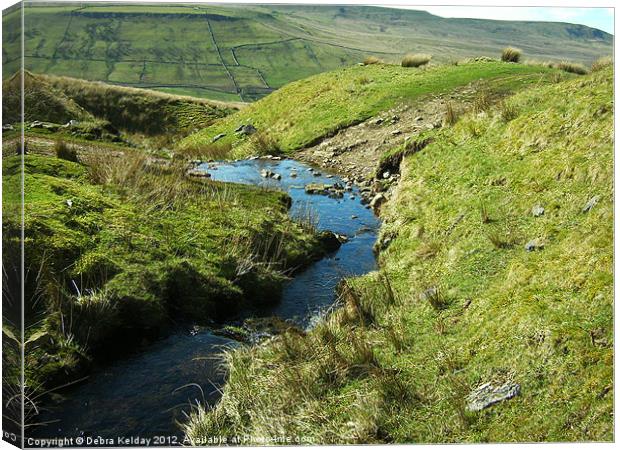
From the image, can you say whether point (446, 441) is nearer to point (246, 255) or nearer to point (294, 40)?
point (246, 255)

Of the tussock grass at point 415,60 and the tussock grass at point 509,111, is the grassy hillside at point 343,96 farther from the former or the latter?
the tussock grass at point 509,111

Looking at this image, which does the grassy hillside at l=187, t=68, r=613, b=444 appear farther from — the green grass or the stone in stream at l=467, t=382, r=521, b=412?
the green grass

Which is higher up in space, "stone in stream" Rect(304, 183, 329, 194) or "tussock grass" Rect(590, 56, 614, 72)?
"tussock grass" Rect(590, 56, 614, 72)

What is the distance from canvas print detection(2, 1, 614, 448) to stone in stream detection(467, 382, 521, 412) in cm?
2

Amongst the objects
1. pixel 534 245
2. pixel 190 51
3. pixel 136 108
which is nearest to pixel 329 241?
pixel 534 245

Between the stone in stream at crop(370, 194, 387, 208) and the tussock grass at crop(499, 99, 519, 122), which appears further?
the stone in stream at crop(370, 194, 387, 208)

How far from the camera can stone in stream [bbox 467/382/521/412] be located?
22.1 feet

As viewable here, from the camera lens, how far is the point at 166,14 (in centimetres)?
18800

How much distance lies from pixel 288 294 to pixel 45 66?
14430 centimetres

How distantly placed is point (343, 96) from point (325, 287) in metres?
18.3

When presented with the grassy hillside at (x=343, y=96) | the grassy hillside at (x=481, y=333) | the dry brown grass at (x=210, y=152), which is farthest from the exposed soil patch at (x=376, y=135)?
the grassy hillside at (x=481, y=333)

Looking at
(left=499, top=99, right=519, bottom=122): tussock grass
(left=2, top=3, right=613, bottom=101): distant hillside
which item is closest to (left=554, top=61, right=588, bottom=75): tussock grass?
(left=499, top=99, right=519, bottom=122): tussock grass

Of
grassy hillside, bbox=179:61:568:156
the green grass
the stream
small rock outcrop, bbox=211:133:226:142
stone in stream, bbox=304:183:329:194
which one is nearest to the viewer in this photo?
the stream

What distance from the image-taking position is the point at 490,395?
6.85 m
